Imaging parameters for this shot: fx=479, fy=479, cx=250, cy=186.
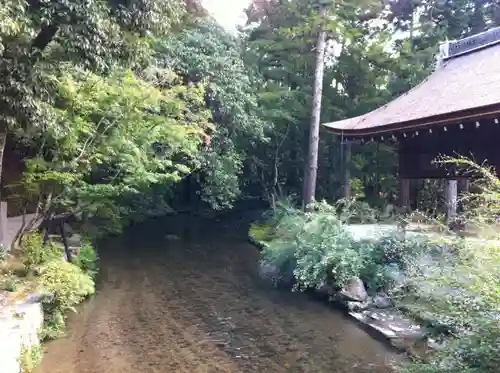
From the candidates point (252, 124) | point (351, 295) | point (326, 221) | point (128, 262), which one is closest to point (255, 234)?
point (252, 124)

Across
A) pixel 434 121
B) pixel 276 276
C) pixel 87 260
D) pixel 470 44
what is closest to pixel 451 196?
pixel 470 44

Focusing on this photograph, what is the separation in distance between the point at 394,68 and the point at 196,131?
9063mm

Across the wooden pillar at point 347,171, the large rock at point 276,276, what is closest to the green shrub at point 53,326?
the large rock at point 276,276

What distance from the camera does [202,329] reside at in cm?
752

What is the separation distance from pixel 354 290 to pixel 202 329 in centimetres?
Answer: 295

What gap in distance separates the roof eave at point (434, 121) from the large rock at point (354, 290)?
3.04 metres

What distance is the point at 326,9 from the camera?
14.1 m

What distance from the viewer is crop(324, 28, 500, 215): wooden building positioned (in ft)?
26.6

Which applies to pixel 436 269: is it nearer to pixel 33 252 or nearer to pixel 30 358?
pixel 30 358

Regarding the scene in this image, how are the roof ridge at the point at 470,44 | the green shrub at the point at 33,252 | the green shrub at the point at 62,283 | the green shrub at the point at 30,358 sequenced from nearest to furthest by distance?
1. the green shrub at the point at 30,358
2. the green shrub at the point at 62,283
3. the green shrub at the point at 33,252
4. the roof ridge at the point at 470,44

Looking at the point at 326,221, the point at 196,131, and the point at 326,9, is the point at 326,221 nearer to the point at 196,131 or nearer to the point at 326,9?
the point at 196,131

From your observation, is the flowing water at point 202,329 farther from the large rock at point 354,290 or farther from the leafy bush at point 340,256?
the leafy bush at point 340,256

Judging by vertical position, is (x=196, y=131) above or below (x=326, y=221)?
above

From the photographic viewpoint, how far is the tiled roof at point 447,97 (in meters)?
8.10
